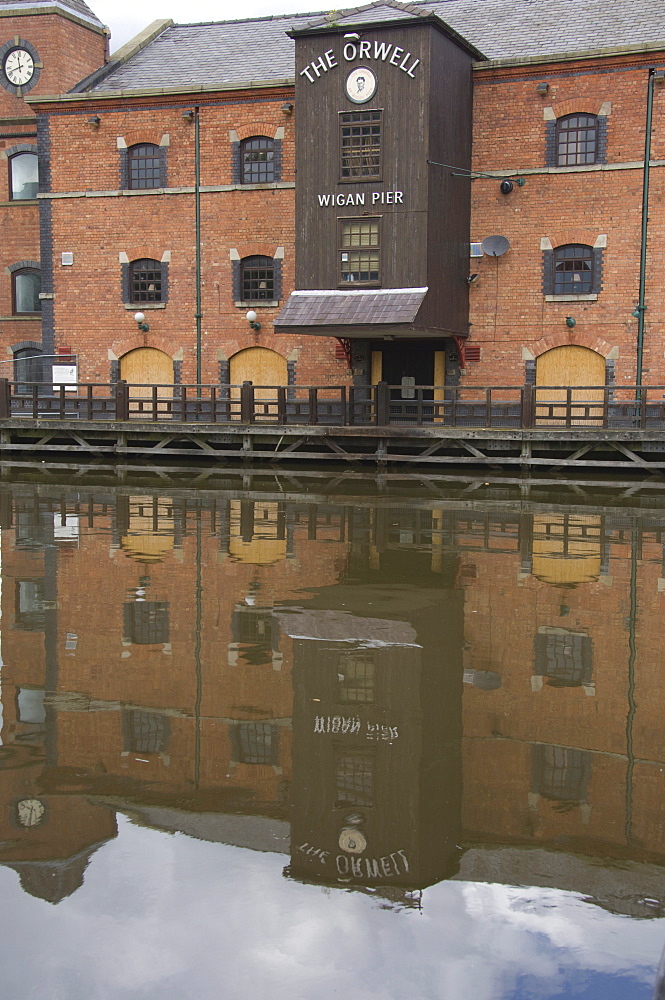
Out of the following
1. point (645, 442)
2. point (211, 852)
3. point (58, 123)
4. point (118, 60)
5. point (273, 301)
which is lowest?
point (211, 852)

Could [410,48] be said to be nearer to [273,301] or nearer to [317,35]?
[317,35]

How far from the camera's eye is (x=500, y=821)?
524 cm

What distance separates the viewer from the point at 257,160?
2653 cm

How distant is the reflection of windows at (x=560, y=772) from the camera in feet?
18.2

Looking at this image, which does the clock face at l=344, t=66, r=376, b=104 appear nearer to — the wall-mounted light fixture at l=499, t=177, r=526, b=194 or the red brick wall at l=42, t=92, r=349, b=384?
the red brick wall at l=42, t=92, r=349, b=384

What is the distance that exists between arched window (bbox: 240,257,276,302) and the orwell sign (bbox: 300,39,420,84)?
4.83m

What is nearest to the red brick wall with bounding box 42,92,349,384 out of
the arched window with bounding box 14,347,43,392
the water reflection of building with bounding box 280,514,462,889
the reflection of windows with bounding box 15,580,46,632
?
the arched window with bounding box 14,347,43,392

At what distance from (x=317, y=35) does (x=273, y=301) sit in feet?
20.2

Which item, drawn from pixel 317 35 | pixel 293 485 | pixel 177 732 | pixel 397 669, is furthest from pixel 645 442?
pixel 177 732

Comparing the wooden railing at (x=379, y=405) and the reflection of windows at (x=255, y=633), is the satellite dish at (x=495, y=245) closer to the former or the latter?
the wooden railing at (x=379, y=405)

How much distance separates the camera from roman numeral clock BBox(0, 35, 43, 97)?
3033 cm

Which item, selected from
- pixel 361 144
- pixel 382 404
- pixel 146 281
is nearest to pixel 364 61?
pixel 361 144

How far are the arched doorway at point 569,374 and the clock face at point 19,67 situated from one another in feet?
55.3

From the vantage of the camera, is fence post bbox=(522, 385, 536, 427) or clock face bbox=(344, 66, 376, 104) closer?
fence post bbox=(522, 385, 536, 427)
